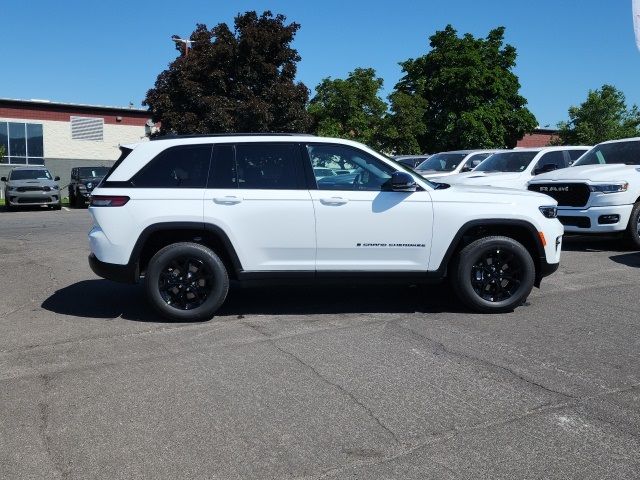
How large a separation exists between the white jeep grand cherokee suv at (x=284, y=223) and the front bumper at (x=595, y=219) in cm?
429

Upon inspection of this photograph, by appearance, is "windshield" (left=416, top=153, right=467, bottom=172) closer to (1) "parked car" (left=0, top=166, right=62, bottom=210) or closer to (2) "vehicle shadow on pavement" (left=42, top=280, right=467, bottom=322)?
(2) "vehicle shadow on pavement" (left=42, top=280, right=467, bottom=322)

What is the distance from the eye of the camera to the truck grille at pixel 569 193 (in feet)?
34.9

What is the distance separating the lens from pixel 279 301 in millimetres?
7434

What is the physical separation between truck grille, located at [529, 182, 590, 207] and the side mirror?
5.36 m

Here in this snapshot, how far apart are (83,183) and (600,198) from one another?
20.9 metres

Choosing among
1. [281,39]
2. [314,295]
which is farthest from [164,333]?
[281,39]

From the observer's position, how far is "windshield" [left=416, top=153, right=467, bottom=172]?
56.7 feet

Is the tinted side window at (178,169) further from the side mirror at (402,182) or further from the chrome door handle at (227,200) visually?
the side mirror at (402,182)

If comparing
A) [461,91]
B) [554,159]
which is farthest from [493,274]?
[461,91]

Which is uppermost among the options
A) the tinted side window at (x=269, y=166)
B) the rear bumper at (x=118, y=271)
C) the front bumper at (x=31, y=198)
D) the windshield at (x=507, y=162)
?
the windshield at (x=507, y=162)

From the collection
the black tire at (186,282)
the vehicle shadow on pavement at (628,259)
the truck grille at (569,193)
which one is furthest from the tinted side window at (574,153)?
the black tire at (186,282)

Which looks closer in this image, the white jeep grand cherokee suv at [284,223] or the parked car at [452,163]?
the white jeep grand cherokee suv at [284,223]

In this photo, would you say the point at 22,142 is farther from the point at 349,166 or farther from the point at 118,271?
the point at 349,166

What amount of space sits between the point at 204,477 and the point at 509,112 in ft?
127
